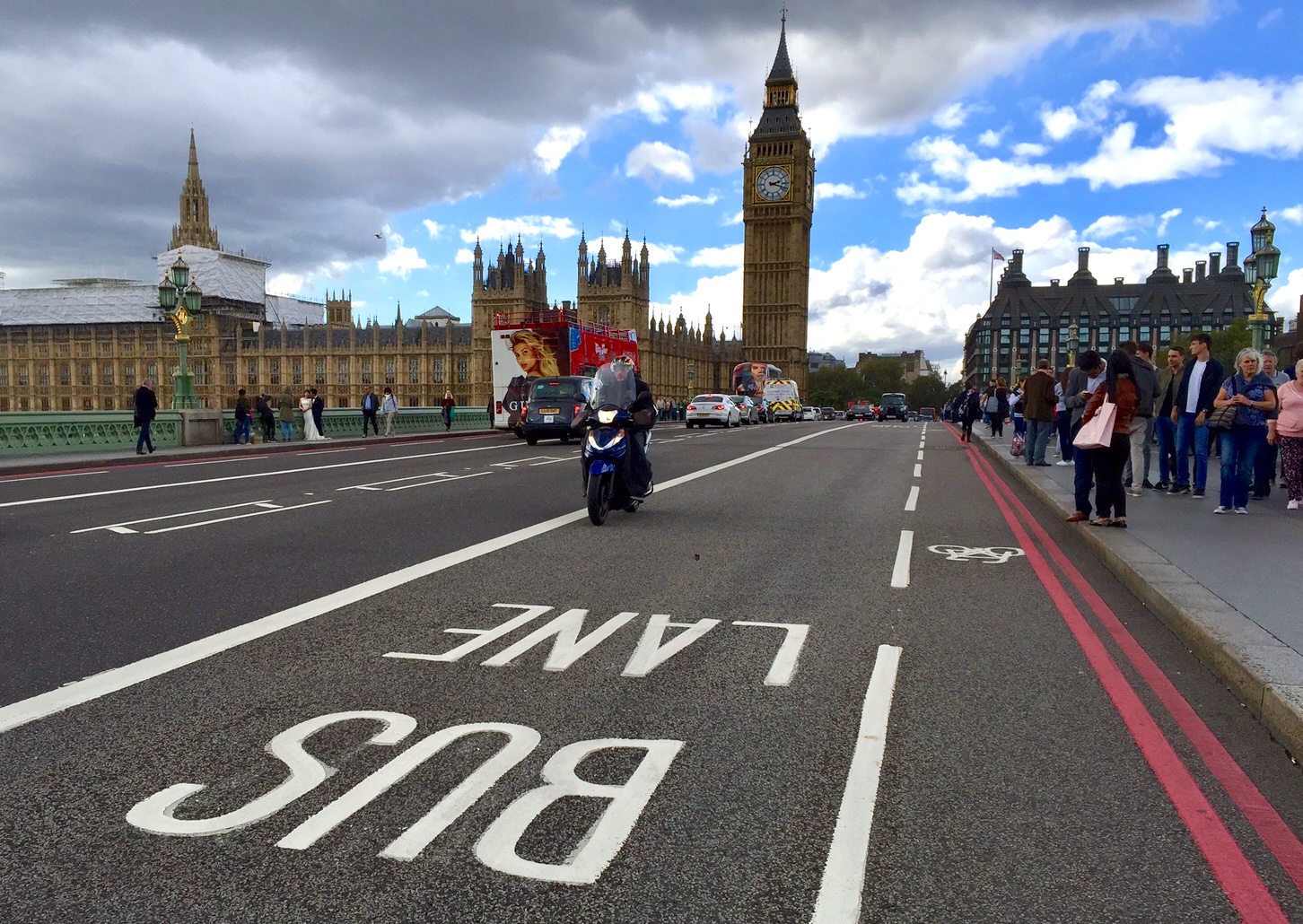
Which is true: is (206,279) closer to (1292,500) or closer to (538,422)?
(538,422)

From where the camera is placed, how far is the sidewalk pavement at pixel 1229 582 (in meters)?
4.45

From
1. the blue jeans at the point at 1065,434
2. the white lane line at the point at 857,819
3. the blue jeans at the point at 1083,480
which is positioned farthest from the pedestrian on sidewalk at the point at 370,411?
the white lane line at the point at 857,819

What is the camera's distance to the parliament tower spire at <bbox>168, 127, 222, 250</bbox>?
406 feet

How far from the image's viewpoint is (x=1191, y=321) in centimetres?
13862

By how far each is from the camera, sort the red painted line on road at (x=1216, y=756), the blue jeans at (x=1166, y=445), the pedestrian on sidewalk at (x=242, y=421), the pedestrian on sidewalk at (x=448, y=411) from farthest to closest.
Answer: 1. the pedestrian on sidewalk at (x=448, y=411)
2. the pedestrian on sidewalk at (x=242, y=421)
3. the blue jeans at (x=1166, y=445)
4. the red painted line on road at (x=1216, y=756)

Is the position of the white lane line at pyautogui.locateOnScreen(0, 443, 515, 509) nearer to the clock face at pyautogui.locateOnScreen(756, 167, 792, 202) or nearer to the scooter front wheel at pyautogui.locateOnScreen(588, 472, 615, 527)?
the scooter front wheel at pyautogui.locateOnScreen(588, 472, 615, 527)

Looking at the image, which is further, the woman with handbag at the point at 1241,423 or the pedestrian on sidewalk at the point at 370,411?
the pedestrian on sidewalk at the point at 370,411

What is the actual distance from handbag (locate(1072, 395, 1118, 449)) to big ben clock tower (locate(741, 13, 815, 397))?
378 ft

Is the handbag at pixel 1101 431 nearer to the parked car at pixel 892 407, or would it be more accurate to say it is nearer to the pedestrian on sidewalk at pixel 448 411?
the pedestrian on sidewalk at pixel 448 411

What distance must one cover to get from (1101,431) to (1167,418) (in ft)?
15.3

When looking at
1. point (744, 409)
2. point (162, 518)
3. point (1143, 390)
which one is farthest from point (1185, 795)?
point (744, 409)

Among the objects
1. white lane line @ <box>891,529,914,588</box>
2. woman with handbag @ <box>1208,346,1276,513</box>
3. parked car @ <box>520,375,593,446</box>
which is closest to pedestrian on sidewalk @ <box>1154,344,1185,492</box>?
woman with handbag @ <box>1208,346,1276,513</box>

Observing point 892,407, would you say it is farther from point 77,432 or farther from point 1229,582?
point 1229,582

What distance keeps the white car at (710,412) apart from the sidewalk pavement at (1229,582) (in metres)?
31.4
